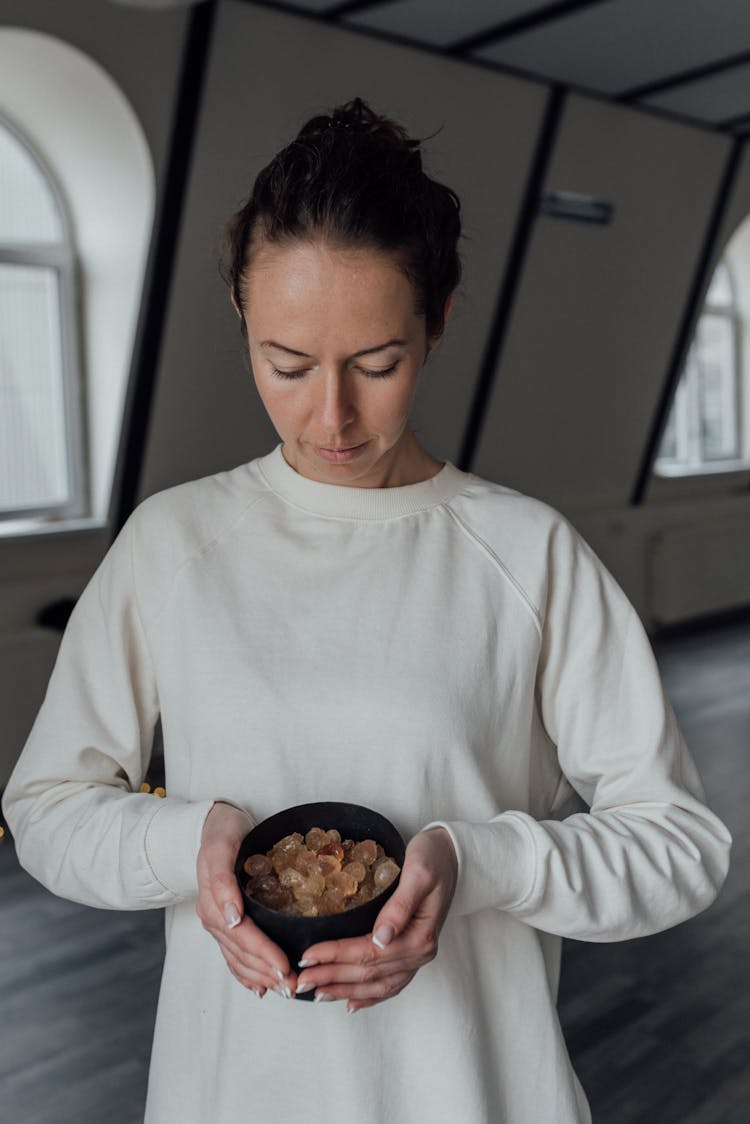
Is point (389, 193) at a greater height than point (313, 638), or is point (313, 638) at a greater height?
point (389, 193)

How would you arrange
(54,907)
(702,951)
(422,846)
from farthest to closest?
1. (54,907)
2. (702,951)
3. (422,846)

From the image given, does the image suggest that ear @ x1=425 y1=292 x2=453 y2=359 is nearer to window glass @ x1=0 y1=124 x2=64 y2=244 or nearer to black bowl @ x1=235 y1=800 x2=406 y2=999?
black bowl @ x1=235 y1=800 x2=406 y2=999

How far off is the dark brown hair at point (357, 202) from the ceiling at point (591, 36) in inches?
140

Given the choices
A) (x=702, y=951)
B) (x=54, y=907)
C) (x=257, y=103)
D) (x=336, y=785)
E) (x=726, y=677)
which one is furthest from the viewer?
(x=726, y=677)

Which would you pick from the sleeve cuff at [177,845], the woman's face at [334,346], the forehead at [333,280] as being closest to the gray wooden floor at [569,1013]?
the sleeve cuff at [177,845]

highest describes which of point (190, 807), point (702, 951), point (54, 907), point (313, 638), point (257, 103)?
point (257, 103)

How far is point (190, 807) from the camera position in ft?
3.31

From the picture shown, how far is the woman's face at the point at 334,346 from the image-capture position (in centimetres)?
100

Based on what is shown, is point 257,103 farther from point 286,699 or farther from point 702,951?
point 286,699

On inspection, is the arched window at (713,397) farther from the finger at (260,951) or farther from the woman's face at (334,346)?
the finger at (260,951)

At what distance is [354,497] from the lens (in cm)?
114

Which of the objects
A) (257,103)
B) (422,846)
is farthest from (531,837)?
(257,103)

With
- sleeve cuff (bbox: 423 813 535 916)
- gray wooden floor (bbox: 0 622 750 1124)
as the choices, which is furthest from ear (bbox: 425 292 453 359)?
gray wooden floor (bbox: 0 622 750 1124)

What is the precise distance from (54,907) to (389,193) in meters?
3.20
